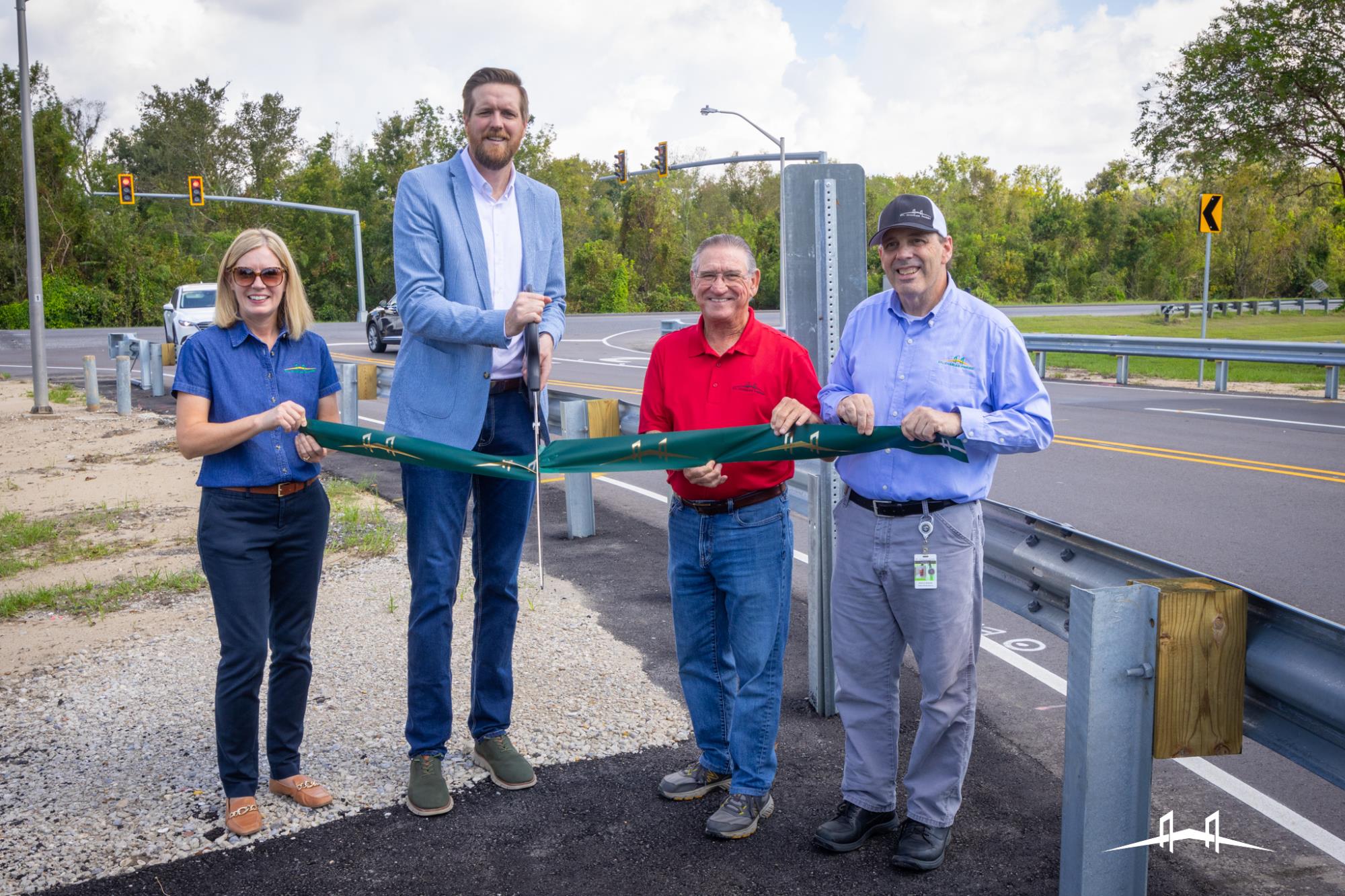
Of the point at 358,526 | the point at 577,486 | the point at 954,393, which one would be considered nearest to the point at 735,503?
the point at 954,393

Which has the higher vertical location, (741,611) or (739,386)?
(739,386)

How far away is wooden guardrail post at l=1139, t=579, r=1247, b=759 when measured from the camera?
2.91 metres

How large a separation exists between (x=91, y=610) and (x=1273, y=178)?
2775 cm

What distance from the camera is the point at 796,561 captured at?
815 centimetres

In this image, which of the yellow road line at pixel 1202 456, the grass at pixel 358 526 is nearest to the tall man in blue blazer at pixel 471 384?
the grass at pixel 358 526

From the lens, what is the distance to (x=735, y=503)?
3.93 meters

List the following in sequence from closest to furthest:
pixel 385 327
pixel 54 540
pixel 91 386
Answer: pixel 54 540, pixel 91 386, pixel 385 327

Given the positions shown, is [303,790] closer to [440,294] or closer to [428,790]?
[428,790]

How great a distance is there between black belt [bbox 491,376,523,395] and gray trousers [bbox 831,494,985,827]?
4.35 ft

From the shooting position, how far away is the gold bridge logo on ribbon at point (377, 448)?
4.05m

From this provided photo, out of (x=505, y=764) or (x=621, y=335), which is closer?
→ (x=505, y=764)

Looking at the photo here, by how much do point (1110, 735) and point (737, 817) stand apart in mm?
1373

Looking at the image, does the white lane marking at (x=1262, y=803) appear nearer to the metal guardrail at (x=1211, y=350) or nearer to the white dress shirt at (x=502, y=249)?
the white dress shirt at (x=502, y=249)

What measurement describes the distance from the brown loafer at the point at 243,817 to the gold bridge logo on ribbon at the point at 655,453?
1.83m
